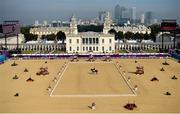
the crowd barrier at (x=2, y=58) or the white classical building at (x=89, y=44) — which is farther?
the white classical building at (x=89, y=44)

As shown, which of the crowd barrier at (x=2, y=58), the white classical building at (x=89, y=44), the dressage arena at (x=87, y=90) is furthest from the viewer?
the white classical building at (x=89, y=44)

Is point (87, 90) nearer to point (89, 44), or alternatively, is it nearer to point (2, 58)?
point (2, 58)

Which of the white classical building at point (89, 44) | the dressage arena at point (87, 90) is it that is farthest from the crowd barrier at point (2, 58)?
the white classical building at point (89, 44)

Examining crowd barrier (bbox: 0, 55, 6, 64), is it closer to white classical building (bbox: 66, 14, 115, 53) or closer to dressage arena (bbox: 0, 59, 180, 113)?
dressage arena (bbox: 0, 59, 180, 113)

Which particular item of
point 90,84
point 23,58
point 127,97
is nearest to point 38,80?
point 90,84

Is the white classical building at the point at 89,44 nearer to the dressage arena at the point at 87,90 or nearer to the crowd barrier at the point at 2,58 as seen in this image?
the crowd barrier at the point at 2,58

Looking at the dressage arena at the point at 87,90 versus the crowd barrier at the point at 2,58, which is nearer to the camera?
the dressage arena at the point at 87,90

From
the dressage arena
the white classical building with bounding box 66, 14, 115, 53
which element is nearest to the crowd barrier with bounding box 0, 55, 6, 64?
the dressage arena

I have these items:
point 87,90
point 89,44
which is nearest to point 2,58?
point 89,44

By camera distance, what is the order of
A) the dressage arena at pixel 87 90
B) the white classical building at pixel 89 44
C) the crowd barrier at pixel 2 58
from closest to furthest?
1. the dressage arena at pixel 87 90
2. the crowd barrier at pixel 2 58
3. the white classical building at pixel 89 44
